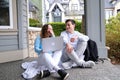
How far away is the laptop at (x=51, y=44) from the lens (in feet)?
13.1

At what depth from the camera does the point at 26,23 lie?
6.95m

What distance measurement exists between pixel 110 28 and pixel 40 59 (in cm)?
635

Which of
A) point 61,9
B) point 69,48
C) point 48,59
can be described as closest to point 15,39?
point 69,48

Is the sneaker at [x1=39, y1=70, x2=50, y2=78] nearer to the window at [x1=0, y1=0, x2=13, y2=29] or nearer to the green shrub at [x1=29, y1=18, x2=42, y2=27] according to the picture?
the window at [x1=0, y1=0, x2=13, y2=29]

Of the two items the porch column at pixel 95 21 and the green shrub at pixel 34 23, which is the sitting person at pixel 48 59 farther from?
the green shrub at pixel 34 23

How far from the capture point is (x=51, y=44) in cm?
403

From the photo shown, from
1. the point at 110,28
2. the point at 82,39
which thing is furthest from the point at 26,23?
the point at 110,28

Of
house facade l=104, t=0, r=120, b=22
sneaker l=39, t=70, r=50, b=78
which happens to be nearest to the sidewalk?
sneaker l=39, t=70, r=50, b=78

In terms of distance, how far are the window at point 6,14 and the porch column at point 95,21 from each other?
1.88m

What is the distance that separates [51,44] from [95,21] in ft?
7.34

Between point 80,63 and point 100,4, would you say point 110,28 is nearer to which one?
point 100,4

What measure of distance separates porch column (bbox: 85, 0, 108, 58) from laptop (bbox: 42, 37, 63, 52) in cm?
200

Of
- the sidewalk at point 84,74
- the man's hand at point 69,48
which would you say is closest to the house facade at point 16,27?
the sidewalk at point 84,74

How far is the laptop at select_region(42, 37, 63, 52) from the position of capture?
400 cm
